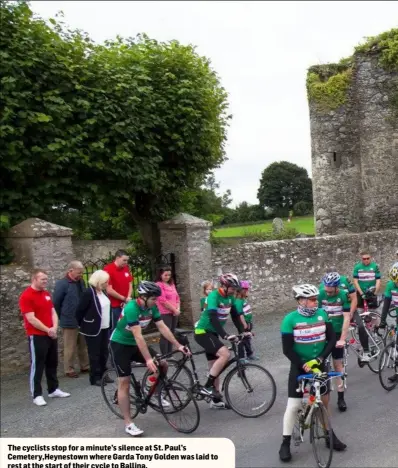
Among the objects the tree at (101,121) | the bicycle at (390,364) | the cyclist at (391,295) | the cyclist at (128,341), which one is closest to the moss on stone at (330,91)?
the tree at (101,121)

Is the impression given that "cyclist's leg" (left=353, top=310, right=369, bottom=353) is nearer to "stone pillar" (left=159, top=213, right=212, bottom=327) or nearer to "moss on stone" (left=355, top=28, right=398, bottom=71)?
"stone pillar" (left=159, top=213, right=212, bottom=327)

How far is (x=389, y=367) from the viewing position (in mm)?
7633

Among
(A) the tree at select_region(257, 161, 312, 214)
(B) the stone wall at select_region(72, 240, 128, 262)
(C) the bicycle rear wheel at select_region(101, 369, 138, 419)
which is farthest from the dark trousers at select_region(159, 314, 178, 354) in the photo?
(A) the tree at select_region(257, 161, 312, 214)

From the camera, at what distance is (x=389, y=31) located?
61.8 ft

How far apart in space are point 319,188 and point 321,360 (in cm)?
1484

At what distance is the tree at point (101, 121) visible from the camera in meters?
9.53

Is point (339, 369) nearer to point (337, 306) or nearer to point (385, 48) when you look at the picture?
point (337, 306)

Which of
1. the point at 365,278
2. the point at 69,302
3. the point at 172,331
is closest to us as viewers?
the point at 69,302

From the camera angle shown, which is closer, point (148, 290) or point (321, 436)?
point (321, 436)

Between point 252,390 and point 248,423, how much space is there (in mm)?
434

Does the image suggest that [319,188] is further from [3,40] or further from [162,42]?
[3,40]

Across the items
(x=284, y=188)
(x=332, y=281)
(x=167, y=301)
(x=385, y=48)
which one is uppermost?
(x=385, y=48)


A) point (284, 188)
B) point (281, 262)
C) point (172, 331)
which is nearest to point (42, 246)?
point (172, 331)

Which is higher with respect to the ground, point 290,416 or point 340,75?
point 340,75
